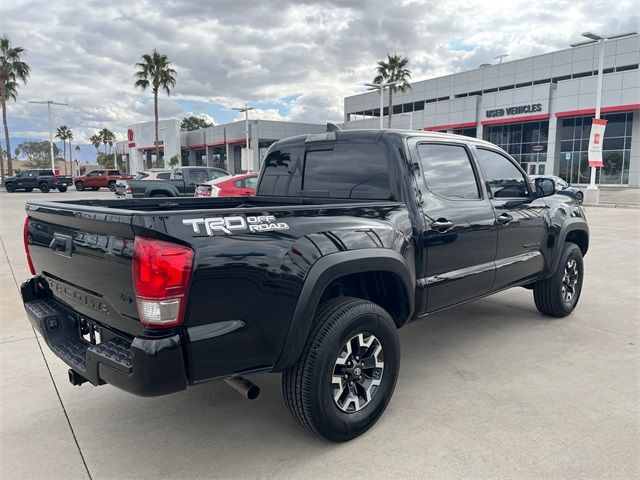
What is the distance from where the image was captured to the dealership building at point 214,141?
52.8 m

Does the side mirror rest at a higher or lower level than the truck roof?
lower

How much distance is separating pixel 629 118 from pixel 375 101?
2804cm

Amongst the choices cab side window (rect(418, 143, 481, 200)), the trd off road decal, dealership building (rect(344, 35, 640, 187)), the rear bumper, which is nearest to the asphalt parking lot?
the rear bumper

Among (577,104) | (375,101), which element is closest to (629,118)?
(577,104)

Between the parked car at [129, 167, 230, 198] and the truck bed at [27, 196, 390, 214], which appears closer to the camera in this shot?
the truck bed at [27, 196, 390, 214]

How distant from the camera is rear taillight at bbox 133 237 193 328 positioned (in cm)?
216

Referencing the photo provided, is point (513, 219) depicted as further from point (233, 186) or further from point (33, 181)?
point (33, 181)

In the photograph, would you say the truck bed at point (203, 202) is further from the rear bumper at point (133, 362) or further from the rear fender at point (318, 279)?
the rear bumper at point (133, 362)

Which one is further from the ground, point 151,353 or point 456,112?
point 456,112

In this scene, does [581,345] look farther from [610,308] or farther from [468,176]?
[468,176]

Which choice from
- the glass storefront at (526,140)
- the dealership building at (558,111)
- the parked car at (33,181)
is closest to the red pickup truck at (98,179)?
the parked car at (33,181)

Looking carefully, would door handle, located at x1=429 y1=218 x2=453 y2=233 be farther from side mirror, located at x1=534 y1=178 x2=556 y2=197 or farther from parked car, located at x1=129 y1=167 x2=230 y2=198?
parked car, located at x1=129 y1=167 x2=230 y2=198

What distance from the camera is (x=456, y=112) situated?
40.8 meters

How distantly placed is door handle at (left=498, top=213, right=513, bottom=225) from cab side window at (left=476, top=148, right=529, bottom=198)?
0.18 meters
